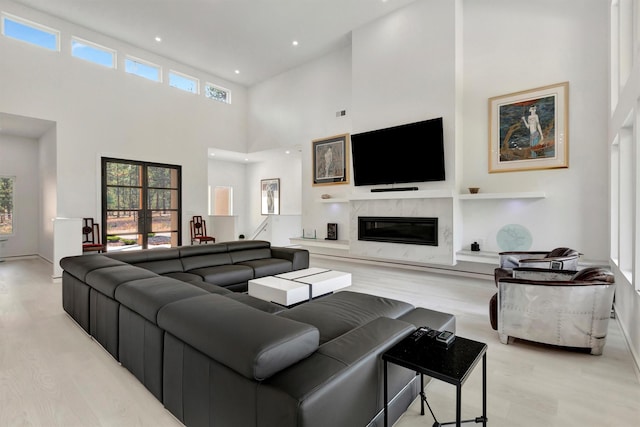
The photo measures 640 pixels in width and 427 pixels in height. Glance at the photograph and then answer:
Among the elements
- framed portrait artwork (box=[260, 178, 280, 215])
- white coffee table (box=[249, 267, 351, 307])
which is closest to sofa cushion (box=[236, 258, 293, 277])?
white coffee table (box=[249, 267, 351, 307])

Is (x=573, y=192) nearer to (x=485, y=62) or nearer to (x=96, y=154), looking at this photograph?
(x=485, y=62)

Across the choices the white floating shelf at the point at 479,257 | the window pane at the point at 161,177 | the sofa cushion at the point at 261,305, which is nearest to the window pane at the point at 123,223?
the window pane at the point at 161,177

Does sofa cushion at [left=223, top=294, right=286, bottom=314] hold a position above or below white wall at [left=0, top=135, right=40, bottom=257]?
below

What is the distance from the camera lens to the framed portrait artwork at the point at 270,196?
11.2 meters

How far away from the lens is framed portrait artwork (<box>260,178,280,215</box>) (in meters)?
11.2

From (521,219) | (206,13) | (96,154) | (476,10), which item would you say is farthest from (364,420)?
(96,154)

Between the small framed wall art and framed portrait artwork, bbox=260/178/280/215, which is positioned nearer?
the small framed wall art

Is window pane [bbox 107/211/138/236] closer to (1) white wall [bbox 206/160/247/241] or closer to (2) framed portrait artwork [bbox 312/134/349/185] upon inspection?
(1) white wall [bbox 206/160/247/241]

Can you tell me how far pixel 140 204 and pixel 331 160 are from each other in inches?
189

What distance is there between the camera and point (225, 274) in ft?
13.0

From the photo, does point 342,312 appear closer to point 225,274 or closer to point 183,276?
point 225,274

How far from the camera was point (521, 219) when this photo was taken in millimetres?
5070

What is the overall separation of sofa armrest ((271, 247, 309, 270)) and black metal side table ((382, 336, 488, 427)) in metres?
3.23

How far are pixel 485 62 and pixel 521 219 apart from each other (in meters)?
2.70
